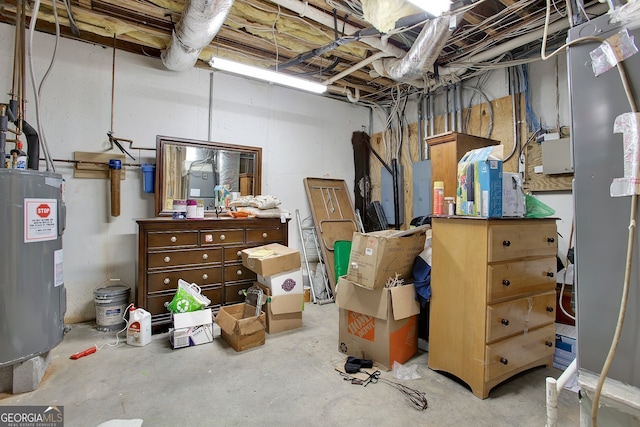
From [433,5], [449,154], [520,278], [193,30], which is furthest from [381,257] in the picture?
[193,30]

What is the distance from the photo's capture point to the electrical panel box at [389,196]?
4.38 meters

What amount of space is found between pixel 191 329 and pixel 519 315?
2.42 metres

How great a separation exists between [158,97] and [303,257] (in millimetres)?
2560

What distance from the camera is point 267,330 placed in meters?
2.86

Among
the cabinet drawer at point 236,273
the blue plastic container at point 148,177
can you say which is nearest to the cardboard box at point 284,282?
the cabinet drawer at point 236,273

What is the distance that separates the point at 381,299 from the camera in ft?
6.95

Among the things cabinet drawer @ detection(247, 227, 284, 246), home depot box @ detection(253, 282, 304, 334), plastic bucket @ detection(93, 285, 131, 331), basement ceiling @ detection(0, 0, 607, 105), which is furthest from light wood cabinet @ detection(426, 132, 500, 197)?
→ plastic bucket @ detection(93, 285, 131, 331)

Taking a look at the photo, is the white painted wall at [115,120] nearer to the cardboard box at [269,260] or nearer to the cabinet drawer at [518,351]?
the cardboard box at [269,260]

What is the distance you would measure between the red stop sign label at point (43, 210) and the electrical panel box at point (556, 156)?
3979mm

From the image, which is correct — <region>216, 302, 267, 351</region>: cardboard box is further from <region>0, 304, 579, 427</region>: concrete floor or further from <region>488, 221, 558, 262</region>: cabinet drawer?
<region>488, 221, 558, 262</region>: cabinet drawer

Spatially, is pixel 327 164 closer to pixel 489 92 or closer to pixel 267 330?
pixel 489 92

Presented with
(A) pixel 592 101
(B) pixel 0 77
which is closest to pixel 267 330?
(A) pixel 592 101

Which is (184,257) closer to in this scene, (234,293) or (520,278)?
(234,293)

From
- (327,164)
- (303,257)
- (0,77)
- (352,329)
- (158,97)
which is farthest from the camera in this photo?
(327,164)
